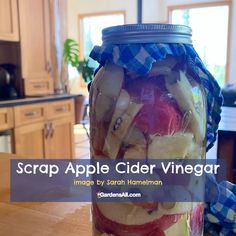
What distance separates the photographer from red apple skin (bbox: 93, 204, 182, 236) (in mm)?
371

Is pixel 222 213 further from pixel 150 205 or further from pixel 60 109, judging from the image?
pixel 60 109

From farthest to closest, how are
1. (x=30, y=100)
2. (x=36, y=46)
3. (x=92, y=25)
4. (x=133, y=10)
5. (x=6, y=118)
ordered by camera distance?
(x=92, y=25) → (x=133, y=10) → (x=36, y=46) → (x=30, y=100) → (x=6, y=118)

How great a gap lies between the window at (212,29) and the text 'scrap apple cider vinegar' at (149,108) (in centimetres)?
540

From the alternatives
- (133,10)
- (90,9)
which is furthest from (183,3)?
(90,9)

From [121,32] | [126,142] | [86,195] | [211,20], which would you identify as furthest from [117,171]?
[211,20]

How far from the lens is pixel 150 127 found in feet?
1.16

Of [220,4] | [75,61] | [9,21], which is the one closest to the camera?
[9,21]

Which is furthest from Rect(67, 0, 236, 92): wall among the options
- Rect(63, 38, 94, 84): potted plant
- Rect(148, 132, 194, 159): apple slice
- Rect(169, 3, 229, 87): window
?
Rect(148, 132, 194, 159): apple slice

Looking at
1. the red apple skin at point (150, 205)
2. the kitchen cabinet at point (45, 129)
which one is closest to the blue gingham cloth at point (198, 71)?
the red apple skin at point (150, 205)

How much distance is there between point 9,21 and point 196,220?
263 cm

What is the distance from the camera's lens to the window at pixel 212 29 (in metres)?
5.54

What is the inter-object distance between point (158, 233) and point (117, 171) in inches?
3.5

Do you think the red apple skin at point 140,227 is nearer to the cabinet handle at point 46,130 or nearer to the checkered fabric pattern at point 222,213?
the checkered fabric pattern at point 222,213

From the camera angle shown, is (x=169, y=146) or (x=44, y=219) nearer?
→ (x=169, y=146)
